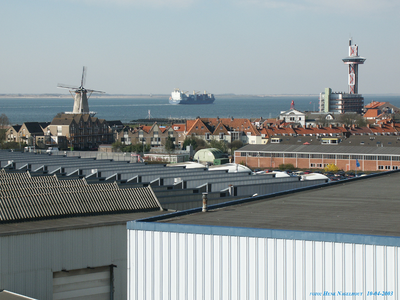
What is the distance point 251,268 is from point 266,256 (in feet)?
1.07

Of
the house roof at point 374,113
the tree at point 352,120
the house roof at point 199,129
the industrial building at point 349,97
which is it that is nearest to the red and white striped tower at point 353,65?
the industrial building at point 349,97

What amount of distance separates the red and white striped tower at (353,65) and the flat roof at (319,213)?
171 metres

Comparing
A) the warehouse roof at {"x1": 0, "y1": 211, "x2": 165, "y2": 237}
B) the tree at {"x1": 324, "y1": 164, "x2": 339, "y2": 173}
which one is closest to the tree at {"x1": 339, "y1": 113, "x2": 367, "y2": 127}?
the tree at {"x1": 324, "y1": 164, "x2": 339, "y2": 173}

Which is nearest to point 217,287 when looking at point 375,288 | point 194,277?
point 194,277

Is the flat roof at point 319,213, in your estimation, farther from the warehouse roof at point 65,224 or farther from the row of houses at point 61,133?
the row of houses at point 61,133

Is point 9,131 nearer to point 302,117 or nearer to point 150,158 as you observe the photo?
point 150,158

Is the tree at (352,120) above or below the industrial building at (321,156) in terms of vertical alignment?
above

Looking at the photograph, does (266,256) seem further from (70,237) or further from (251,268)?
(70,237)

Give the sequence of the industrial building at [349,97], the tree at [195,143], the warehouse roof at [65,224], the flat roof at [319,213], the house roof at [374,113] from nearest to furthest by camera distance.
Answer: the flat roof at [319,213] < the warehouse roof at [65,224] < the tree at [195,143] < the house roof at [374,113] < the industrial building at [349,97]

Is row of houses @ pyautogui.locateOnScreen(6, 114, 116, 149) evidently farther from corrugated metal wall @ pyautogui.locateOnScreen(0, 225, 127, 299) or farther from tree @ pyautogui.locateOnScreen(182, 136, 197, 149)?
corrugated metal wall @ pyautogui.locateOnScreen(0, 225, 127, 299)

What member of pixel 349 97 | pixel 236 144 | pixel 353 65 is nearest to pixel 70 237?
pixel 236 144

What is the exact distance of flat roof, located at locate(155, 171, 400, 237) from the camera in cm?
1107

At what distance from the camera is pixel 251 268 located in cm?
966

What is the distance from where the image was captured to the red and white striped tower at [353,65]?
18038cm
